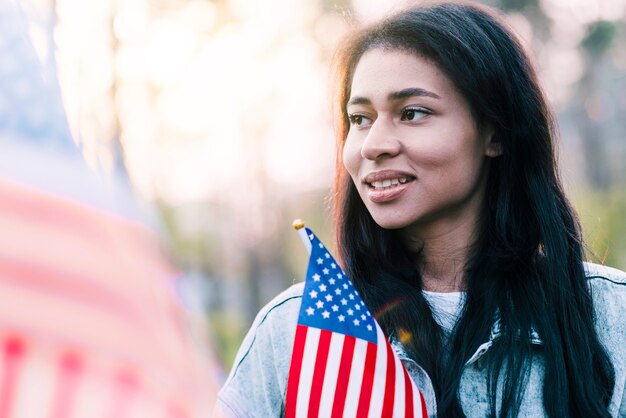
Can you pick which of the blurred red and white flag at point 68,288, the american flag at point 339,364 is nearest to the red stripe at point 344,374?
the american flag at point 339,364

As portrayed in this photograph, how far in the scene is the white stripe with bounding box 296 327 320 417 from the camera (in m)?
2.18

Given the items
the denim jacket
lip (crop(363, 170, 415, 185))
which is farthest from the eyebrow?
the denim jacket

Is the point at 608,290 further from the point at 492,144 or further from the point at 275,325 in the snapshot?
the point at 275,325

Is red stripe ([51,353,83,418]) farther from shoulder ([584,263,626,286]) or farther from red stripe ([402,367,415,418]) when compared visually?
shoulder ([584,263,626,286])

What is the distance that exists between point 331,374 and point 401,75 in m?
0.94

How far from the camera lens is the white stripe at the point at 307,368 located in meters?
2.18

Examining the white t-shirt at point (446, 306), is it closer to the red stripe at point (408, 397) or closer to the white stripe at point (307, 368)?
the red stripe at point (408, 397)

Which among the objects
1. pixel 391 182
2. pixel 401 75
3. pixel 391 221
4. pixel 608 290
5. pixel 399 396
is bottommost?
pixel 399 396

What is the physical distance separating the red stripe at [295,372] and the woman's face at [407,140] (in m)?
0.48

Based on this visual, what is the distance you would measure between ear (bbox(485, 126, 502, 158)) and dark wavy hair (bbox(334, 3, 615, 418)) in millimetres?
14

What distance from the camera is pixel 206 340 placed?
3.27ft

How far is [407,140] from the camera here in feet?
8.05

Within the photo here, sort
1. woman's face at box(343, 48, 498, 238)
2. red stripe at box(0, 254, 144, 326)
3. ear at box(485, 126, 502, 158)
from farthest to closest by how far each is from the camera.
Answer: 1. ear at box(485, 126, 502, 158)
2. woman's face at box(343, 48, 498, 238)
3. red stripe at box(0, 254, 144, 326)

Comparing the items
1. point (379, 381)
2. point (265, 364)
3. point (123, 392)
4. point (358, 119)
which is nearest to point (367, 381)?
point (379, 381)
